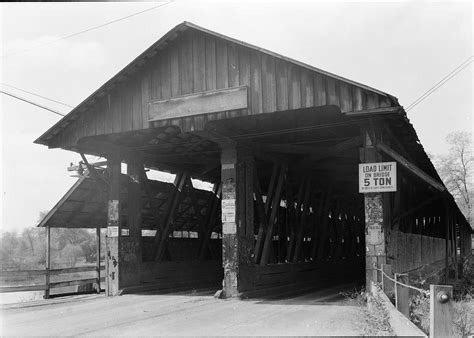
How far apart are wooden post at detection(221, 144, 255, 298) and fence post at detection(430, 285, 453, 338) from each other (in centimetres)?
773

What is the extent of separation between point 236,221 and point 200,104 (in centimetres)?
302

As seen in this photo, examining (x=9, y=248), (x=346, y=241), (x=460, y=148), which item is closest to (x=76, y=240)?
(x=9, y=248)

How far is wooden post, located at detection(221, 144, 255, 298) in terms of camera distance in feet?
43.6

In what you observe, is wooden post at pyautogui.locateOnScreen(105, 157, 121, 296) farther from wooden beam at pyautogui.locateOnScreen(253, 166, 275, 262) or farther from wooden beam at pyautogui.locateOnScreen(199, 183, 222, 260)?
wooden beam at pyautogui.locateOnScreen(199, 183, 222, 260)

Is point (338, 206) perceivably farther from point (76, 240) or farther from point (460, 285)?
point (76, 240)

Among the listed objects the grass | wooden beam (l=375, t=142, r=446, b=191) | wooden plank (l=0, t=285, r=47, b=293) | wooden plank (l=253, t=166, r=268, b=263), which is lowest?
wooden plank (l=0, t=285, r=47, b=293)

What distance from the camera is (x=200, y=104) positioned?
41.5 ft

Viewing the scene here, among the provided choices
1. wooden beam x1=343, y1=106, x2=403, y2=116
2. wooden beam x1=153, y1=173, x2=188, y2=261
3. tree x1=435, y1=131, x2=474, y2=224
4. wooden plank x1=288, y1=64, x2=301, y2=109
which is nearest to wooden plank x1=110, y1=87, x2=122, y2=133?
wooden plank x1=288, y1=64, x2=301, y2=109

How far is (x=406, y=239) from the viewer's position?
14969 millimetres

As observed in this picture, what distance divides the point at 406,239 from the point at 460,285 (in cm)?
874

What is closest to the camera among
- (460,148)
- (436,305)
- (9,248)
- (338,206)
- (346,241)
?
(436,305)

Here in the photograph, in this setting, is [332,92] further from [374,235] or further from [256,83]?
[374,235]

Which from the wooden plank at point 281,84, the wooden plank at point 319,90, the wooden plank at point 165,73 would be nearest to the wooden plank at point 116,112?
the wooden plank at point 165,73

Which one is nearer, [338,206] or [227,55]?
[227,55]
